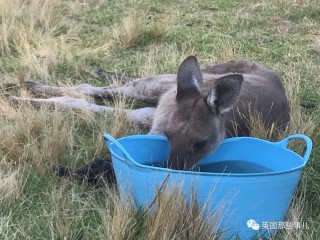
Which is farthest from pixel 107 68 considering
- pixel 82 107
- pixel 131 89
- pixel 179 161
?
pixel 179 161

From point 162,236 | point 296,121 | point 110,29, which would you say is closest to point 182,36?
point 110,29

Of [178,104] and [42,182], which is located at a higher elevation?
[178,104]

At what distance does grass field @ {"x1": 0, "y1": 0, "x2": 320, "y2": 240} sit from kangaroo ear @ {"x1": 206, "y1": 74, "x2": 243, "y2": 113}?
0.66 metres

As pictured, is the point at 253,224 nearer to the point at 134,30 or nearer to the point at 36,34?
the point at 134,30

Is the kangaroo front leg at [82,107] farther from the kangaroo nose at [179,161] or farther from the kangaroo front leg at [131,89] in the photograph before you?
the kangaroo nose at [179,161]

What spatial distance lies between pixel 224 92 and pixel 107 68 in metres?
2.93

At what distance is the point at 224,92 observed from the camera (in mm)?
3688

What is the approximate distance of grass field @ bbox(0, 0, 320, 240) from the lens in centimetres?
328

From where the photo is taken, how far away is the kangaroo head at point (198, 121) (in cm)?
356

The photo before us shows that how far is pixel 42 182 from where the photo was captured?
3.85m

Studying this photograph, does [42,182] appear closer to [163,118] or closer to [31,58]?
[163,118]

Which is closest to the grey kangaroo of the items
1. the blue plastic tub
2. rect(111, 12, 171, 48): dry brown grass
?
the blue plastic tub

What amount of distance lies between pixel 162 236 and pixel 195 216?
195 millimetres

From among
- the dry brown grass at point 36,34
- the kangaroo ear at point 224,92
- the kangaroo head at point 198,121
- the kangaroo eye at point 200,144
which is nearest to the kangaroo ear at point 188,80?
the kangaroo head at point 198,121
